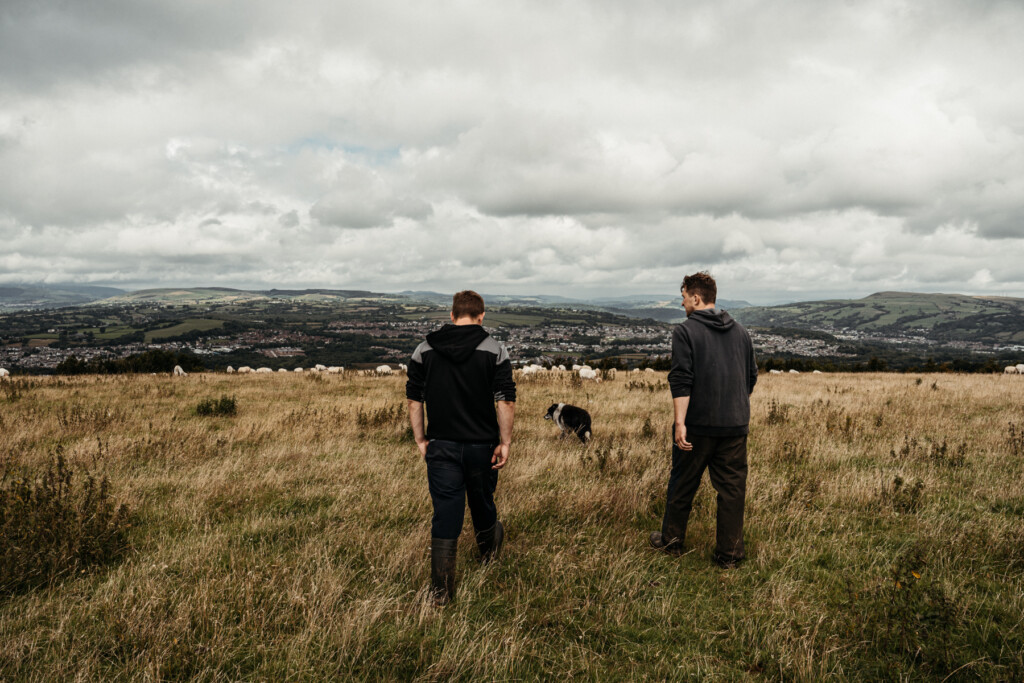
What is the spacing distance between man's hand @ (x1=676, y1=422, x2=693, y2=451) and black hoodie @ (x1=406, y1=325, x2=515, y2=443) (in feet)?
5.96

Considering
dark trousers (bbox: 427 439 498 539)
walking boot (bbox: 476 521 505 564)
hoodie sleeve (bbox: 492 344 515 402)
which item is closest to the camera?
dark trousers (bbox: 427 439 498 539)

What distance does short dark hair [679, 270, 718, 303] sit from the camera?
4781 mm

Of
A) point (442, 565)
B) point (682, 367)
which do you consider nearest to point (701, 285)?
point (682, 367)

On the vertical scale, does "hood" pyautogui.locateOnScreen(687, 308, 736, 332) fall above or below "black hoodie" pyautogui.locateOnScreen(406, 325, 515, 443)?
above

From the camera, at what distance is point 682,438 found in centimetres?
454

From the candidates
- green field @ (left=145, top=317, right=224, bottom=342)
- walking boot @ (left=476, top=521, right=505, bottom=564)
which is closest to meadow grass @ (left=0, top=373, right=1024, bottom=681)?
walking boot @ (left=476, top=521, right=505, bottom=564)

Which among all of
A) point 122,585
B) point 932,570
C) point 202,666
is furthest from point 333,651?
point 932,570

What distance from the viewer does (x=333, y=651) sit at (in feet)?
10.5

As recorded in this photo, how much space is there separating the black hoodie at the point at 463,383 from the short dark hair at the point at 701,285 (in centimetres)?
228

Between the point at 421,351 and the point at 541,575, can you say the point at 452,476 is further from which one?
the point at 541,575

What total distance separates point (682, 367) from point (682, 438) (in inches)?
28.2

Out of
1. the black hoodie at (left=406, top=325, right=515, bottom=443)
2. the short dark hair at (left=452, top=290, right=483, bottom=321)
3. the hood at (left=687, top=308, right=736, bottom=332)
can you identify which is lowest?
the black hoodie at (left=406, top=325, right=515, bottom=443)

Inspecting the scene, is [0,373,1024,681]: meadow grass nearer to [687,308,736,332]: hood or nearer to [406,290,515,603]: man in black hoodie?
[406,290,515,603]: man in black hoodie

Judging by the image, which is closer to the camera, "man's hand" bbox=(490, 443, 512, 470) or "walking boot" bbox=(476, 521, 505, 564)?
"man's hand" bbox=(490, 443, 512, 470)
